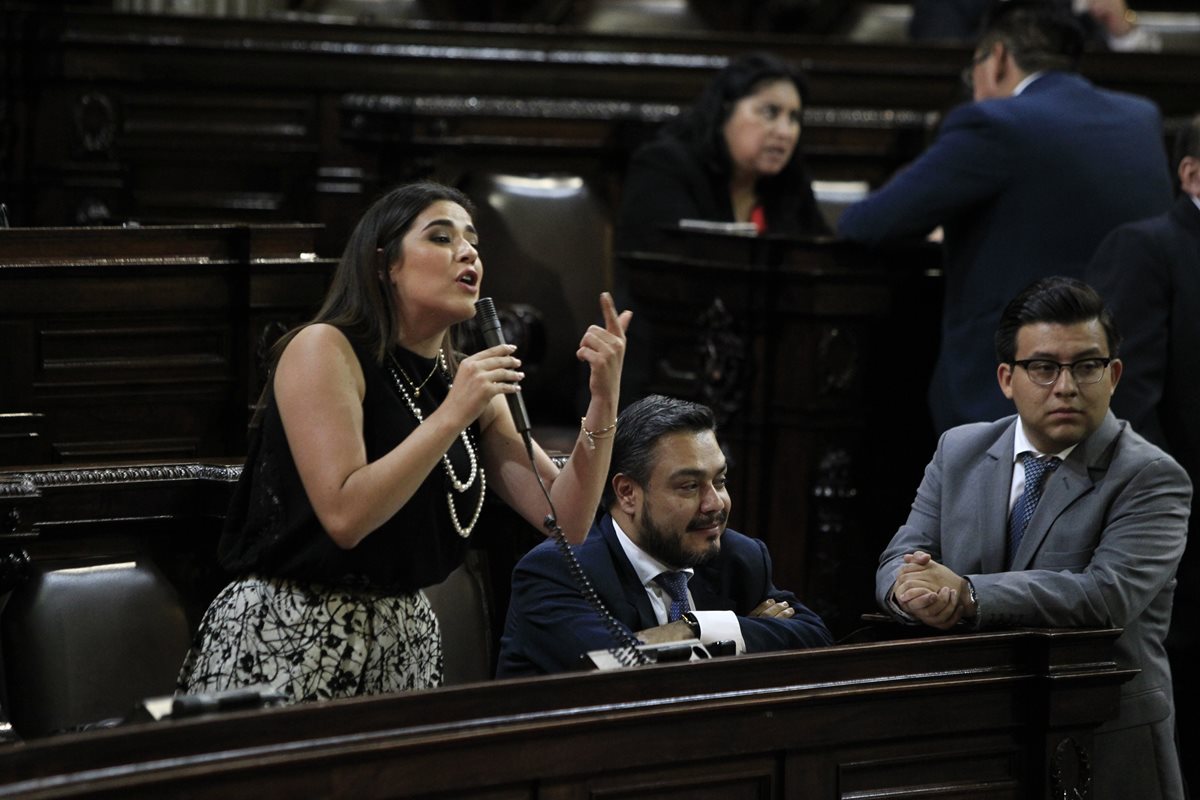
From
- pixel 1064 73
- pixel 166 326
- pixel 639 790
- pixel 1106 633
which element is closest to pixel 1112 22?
pixel 1064 73

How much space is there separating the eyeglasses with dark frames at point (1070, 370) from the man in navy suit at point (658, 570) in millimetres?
511

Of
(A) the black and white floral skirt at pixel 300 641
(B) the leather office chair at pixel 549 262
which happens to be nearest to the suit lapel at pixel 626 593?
(A) the black and white floral skirt at pixel 300 641

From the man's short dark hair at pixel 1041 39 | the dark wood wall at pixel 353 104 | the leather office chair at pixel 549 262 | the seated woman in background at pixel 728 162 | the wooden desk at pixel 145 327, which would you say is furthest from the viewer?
the dark wood wall at pixel 353 104

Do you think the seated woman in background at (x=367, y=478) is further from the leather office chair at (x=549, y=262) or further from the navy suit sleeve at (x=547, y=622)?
the leather office chair at (x=549, y=262)

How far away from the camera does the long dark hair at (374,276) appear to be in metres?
2.55

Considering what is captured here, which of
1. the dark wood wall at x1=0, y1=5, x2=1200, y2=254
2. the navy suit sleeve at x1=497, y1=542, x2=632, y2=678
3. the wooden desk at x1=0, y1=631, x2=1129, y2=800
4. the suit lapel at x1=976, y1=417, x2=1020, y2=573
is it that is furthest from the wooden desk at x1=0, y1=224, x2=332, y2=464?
the wooden desk at x1=0, y1=631, x2=1129, y2=800

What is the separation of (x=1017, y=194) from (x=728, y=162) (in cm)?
99

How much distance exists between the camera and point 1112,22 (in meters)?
7.16

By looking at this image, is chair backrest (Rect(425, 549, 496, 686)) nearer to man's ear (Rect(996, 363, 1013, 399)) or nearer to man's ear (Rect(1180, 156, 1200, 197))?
man's ear (Rect(996, 363, 1013, 399))

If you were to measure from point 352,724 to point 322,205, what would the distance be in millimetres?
4017

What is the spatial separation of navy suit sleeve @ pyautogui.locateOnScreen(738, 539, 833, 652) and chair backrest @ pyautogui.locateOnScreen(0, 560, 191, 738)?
928 mm

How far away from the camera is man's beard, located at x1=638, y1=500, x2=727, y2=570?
2734 millimetres

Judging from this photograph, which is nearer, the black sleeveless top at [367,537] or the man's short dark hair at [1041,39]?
the black sleeveless top at [367,537]

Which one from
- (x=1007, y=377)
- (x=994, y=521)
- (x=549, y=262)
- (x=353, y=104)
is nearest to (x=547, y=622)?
(x=994, y=521)
